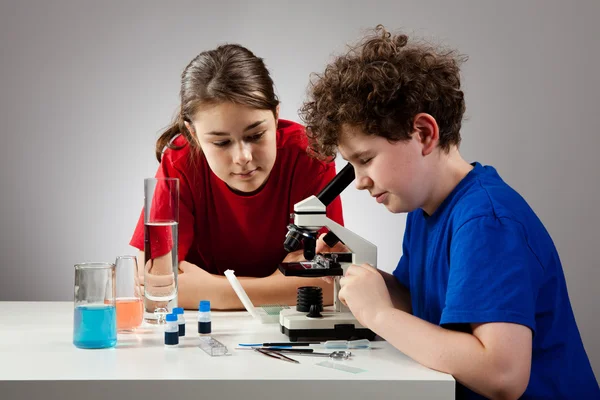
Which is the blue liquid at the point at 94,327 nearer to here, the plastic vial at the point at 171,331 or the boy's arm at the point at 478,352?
the plastic vial at the point at 171,331

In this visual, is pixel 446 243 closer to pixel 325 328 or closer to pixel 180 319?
pixel 325 328

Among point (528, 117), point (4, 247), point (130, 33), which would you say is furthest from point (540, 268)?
point (4, 247)

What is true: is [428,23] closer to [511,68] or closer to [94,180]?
[511,68]

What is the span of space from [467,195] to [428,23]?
2.00 meters

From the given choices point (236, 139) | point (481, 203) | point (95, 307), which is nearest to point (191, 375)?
point (95, 307)

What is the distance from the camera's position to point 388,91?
148 cm

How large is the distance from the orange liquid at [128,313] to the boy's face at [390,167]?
0.53 m

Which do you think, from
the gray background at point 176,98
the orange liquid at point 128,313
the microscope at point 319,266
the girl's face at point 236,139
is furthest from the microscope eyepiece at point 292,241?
the gray background at point 176,98

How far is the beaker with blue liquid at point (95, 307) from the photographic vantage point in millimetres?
1410

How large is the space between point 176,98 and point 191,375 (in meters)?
2.28

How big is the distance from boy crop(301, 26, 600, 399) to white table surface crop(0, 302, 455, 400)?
7 cm

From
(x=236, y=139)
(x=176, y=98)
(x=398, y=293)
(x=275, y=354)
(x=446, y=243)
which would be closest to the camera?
(x=275, y=354)

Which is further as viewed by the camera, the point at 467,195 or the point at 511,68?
the point at 511,68

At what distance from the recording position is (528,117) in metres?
3.25
